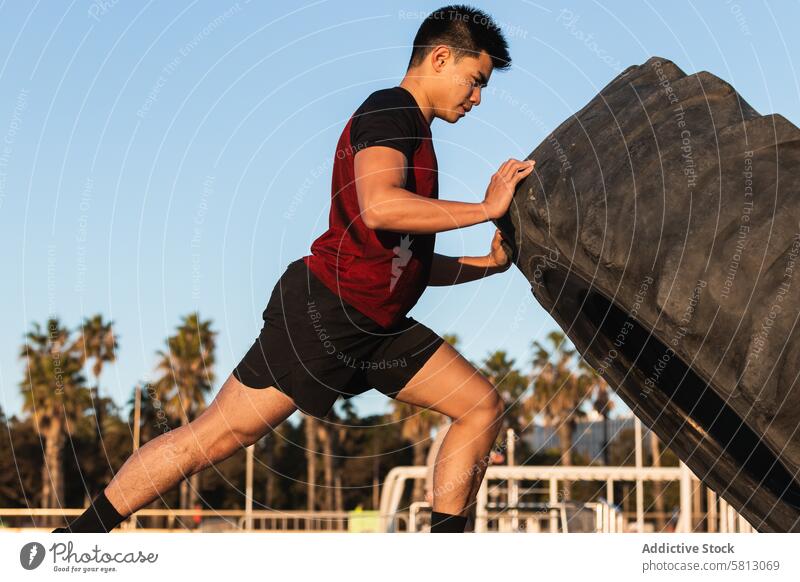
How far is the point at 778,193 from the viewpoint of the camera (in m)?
3.47

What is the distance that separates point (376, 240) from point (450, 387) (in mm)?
686

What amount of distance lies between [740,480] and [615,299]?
149 cm

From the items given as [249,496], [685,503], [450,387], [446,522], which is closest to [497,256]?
[450,387]

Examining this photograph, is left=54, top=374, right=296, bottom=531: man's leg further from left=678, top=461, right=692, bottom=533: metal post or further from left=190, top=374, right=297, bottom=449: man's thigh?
left=678, top=461, right=692, bottom=533: metal post

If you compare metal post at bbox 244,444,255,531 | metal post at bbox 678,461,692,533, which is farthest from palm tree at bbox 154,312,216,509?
metal post at bbox 678,461,692,533

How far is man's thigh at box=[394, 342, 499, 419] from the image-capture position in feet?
14.4

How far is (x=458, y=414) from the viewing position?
442cm

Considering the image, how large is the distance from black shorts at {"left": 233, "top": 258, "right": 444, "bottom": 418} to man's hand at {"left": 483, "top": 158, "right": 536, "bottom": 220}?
24.9 inches

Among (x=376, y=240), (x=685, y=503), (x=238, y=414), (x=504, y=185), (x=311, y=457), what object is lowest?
(x=238, y=414)

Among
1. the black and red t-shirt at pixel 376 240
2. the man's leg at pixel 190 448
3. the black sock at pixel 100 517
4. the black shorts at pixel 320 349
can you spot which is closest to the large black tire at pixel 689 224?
the black and red t-shirt at pixel 376 240

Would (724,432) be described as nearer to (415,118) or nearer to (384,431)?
(415,118)

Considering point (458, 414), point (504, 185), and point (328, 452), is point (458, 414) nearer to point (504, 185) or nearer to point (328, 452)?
point (504, 185)

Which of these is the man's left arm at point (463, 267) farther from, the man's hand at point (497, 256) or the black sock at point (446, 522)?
the black sock at point (446, 522)

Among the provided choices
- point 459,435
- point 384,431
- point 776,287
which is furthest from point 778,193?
point 384,431
